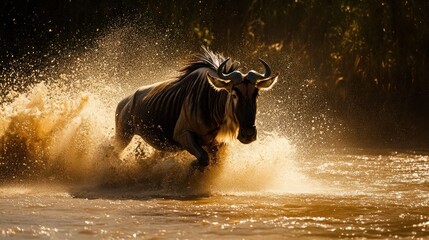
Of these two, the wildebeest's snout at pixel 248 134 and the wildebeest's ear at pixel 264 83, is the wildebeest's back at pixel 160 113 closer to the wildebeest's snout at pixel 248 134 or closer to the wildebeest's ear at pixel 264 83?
the wildebeest's ear at pixel 264 83

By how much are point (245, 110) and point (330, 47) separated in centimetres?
842

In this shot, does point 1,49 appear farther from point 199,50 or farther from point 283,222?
point 283,222

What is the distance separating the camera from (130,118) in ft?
38.8

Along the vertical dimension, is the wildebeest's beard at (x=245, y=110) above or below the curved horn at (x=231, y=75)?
below

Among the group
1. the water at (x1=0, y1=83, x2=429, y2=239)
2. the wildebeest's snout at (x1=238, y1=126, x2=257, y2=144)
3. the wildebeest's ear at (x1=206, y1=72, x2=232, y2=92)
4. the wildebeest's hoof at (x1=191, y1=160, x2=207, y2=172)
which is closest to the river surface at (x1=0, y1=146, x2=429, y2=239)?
the water at (x1=0, y1=83, x2=429, y2=239)

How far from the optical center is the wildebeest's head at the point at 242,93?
984 cm

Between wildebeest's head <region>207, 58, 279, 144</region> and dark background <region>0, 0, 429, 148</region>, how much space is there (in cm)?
708

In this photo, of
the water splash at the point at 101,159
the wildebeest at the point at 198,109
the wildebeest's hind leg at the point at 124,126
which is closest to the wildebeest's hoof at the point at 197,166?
the wildebeest at the point at 198,109

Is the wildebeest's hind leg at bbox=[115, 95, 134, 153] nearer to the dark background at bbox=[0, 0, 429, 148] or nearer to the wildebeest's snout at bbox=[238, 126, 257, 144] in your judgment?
the wildebeest's snout at bbox=[238, 126, 257, 144]

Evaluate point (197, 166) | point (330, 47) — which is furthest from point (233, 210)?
point (330, 47)

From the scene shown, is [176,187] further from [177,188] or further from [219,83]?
[219,83]

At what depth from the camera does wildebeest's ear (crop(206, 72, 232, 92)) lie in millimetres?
10078

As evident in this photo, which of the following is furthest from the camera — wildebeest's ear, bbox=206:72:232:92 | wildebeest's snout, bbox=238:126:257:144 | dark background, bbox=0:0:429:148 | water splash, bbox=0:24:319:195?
dark background, bbox=0:0:429:148

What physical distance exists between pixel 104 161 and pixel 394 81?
25.8 ft
